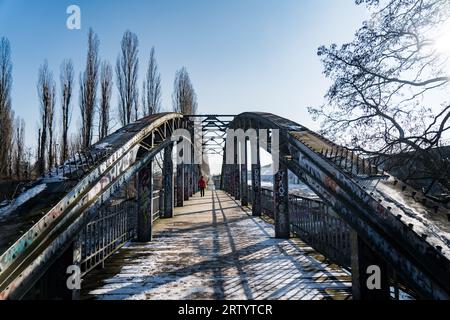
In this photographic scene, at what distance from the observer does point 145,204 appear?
8.36 meters

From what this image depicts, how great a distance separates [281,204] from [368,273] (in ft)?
15.5

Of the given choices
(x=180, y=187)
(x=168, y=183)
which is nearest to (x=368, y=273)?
(x=168, y=183)

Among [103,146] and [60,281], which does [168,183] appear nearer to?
[103,146]

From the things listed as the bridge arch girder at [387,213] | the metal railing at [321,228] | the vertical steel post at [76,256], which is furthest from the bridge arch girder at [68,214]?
the metal railing at [321,228]

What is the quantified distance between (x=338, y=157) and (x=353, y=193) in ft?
3.56

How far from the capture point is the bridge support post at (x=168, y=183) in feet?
43.5

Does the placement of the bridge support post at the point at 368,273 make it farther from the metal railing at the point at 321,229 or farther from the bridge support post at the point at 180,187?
the bridge support post at the point at 180,187

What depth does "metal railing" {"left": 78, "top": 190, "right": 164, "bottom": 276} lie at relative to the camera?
5473 millimetres

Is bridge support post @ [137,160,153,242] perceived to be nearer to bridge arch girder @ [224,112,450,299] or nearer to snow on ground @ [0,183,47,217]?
snow on ground @ [0,183,47,217]

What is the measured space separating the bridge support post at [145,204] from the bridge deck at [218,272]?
0.44 meters

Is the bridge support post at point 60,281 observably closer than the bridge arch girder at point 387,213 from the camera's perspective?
No
